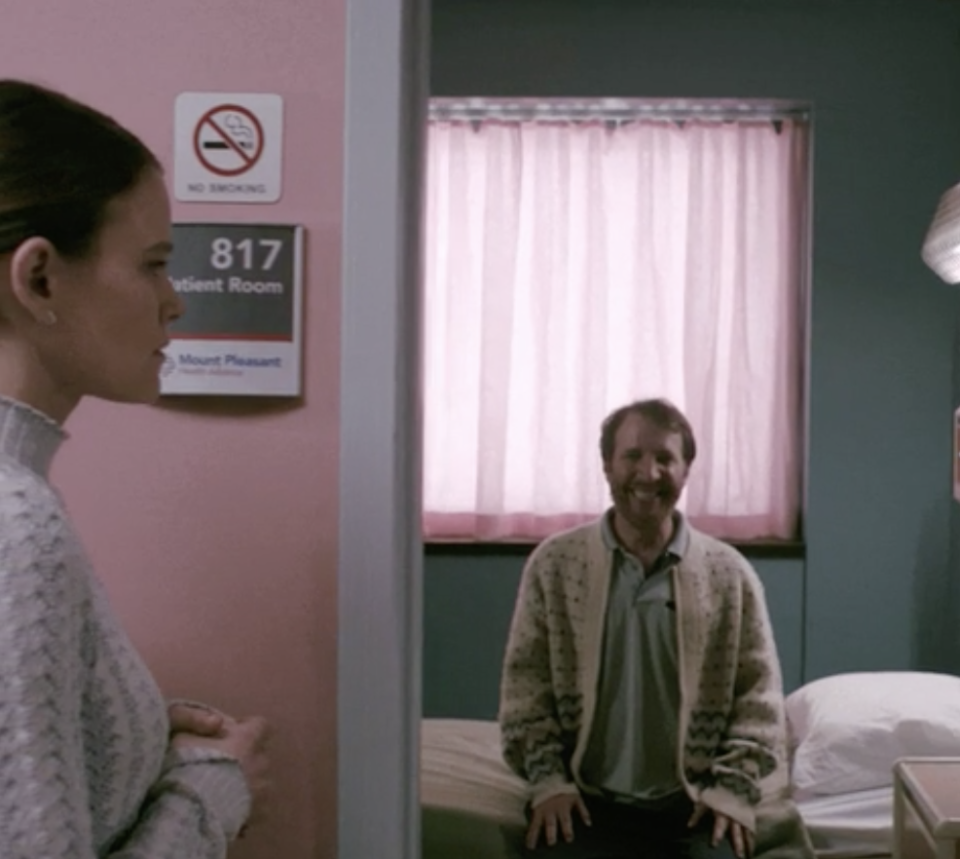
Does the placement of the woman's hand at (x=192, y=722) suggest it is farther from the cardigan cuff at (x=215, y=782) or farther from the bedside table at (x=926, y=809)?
the bedside table at (x=926, y=809)

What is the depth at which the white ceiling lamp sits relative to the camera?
253cm

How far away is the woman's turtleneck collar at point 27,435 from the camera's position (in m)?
0.79

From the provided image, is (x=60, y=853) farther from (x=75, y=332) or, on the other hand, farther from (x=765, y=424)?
(x=765, y=424)

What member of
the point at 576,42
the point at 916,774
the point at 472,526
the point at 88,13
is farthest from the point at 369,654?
the point at 576,42

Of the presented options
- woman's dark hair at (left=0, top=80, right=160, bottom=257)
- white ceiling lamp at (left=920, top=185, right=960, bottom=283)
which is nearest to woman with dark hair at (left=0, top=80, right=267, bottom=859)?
woman's dark hair at (left=0, top=80, right=160, bottom=257)

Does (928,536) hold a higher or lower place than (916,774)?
higher

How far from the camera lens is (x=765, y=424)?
12.9ft

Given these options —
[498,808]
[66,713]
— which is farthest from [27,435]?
[498,808]

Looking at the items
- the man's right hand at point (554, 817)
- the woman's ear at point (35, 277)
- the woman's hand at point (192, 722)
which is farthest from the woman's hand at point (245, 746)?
the man's right hand at point (554, 817)

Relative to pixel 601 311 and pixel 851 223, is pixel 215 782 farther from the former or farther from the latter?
pixel 851 223

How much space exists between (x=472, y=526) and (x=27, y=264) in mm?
3245

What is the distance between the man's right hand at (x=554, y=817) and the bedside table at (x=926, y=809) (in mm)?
646

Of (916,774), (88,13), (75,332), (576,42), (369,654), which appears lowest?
(916,774)

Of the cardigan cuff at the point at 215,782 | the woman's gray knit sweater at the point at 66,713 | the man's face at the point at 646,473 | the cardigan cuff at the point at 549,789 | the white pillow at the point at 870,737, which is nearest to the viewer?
the woman's gray knit sweater at the point at 66,713
